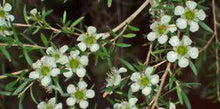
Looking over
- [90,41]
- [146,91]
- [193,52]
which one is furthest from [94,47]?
[193,52]

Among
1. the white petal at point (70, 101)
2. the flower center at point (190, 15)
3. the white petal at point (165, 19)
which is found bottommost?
the white petal at point (70, 101)

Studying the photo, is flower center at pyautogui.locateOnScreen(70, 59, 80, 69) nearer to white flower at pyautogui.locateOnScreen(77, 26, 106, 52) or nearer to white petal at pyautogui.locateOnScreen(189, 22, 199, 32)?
white flower at pyautogui.locateOnScreen(77, 26, 106, 52)

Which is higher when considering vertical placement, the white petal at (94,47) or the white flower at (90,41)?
the white flower at (90,41)

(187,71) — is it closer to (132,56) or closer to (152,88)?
(132,56)

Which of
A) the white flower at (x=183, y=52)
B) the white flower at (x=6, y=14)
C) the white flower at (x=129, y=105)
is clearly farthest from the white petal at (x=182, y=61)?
the white flower at (x=6, y=14)

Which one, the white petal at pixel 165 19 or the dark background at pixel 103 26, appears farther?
the dark background at pixel 103 26

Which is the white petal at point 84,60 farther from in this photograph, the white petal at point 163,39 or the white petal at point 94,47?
the white petal at point 163,39
